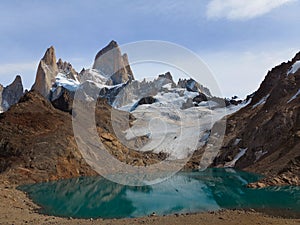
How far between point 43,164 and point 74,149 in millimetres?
9839

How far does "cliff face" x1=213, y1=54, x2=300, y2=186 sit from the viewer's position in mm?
64500

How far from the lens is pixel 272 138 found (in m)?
84.8

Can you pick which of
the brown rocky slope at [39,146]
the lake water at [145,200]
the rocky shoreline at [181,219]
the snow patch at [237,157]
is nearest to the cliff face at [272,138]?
the snow patch at [237,157]

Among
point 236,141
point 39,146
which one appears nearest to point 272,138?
point 236,141

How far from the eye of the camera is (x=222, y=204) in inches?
1497

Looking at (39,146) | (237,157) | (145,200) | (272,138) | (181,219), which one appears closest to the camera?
(181,219)

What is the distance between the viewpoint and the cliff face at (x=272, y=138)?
6450cm

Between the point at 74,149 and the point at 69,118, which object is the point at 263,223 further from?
the point at 69,118

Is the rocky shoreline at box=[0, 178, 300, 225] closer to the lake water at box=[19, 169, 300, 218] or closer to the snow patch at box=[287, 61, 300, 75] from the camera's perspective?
the lake water at box=[19, 169, 300, 218]

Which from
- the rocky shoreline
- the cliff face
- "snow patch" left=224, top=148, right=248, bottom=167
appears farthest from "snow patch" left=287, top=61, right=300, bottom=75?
the rocky shoreline

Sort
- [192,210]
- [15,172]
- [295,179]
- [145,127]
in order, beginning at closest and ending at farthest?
[192,210], [295,179], [15,172], [145,127]

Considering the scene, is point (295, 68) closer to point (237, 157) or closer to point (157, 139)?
point (237, 157)

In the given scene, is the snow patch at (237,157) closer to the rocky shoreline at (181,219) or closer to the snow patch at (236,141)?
the snow patch at (236,141)

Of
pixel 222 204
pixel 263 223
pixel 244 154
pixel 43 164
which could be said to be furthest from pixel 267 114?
pixel 263 223
